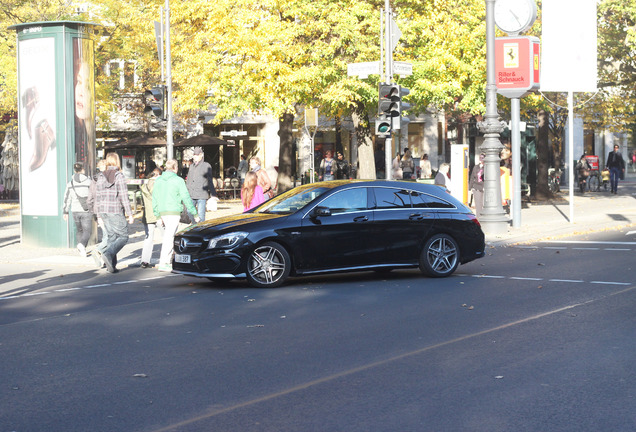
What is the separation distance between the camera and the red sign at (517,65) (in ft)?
72.1

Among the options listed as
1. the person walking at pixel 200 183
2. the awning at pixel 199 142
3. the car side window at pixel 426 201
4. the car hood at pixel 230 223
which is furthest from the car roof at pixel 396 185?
the awning at pixel 199 142

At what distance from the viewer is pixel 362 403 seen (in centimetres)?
607

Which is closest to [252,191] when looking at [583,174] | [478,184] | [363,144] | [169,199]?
[169,199]

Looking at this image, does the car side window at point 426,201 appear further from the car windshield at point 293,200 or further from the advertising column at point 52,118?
the advertising column at point 52,118

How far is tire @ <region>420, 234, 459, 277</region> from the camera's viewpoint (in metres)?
13.1

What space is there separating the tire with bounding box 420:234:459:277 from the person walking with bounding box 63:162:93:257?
693 centimetres

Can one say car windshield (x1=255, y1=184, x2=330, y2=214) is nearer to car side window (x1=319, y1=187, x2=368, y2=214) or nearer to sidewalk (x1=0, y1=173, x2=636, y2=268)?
car side window (x1=319, y1=187, x2=368, y2=214)

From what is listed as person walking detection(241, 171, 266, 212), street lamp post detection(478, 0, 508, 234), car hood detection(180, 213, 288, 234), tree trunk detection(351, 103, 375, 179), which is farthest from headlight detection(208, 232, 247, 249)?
tree trunk detection(351, 103, 375, 179)

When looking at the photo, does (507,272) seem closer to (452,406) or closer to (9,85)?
(452,406)

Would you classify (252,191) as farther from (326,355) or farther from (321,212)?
(326,355)

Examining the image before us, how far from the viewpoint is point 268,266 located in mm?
12203

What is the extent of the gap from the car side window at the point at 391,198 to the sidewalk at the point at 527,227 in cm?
501

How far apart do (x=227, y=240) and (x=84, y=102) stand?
27.7ft

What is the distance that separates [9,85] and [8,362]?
28.8 metres
